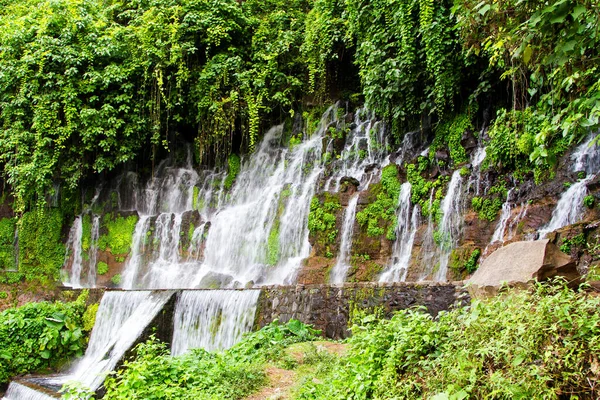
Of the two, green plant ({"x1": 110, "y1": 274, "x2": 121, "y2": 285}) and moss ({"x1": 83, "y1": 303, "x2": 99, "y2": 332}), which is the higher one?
green plant ({"x1": 110, "y1": 274, "x2": 121, "y2": 285})

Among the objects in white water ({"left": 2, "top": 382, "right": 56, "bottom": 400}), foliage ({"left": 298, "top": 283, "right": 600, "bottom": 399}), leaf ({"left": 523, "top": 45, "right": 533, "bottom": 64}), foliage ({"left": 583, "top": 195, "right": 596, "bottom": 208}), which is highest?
leaf ({"left": 523, "top": 45, "right": 533, "bottom": 64})

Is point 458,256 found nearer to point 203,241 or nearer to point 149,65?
point 203,241

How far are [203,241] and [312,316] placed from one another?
6395 millimetres

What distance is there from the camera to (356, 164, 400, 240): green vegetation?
11.2m

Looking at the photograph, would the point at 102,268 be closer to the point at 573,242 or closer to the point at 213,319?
the point at 213,319

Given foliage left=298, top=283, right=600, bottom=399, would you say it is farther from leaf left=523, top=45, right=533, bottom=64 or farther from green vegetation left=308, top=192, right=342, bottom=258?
green vegetation left=308, top=192, right=342, bottom=258

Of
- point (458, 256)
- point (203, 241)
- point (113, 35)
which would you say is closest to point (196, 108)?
point (113, 35)

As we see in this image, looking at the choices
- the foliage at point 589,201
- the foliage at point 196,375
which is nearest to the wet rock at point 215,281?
the foliage at point 196,375

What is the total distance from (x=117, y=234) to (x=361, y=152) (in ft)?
24.7

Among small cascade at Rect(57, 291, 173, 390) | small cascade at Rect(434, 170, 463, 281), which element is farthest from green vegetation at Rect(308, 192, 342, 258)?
small cascade at Rect(57, 291, 173, 390)

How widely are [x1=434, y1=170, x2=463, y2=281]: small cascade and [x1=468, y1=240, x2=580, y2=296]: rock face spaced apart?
419cm

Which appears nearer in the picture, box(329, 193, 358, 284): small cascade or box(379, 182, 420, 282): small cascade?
box(379, 182, 420, 282): small cascade

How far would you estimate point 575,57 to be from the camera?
14.4ft

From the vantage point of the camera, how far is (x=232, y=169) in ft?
51.9
